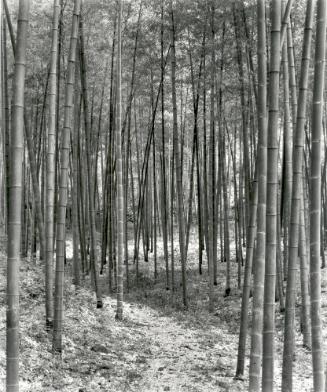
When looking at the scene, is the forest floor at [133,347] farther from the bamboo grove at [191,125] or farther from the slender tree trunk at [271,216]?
the slender tree trunk at [271,216]

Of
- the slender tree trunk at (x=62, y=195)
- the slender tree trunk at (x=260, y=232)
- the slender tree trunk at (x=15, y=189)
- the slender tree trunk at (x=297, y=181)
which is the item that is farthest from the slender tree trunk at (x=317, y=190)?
the slender tree trunk at (x=62, y=195)

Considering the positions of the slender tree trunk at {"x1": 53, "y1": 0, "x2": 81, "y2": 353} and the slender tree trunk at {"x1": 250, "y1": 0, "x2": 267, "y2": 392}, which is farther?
the slender tree trunk at {"x1": 53, "y1": 0, "x2": 81, "y2": 353}

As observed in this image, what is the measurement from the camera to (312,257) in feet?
9.54

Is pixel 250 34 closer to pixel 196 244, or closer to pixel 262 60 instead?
pixel 262 60

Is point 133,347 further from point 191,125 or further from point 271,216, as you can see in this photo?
point 191,125

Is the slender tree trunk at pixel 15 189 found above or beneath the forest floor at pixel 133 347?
above

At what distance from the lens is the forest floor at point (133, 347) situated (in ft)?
13.6

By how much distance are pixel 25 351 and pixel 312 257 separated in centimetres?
272

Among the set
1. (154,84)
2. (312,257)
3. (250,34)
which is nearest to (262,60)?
(312,257)

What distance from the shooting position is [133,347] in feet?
18.2

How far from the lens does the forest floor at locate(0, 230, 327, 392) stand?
416cm

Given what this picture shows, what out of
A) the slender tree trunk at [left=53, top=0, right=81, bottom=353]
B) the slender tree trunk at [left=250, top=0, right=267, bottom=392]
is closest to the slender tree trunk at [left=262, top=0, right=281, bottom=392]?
the slender tree trunk at [left=250, top=0, right=267, bottom=392]

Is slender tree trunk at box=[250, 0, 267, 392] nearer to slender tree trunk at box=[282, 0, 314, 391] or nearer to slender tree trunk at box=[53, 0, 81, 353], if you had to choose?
slender tree trunk at box=[282, 0, 314, 391]

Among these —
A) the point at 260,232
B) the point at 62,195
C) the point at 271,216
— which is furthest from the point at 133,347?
the point at 271,216
